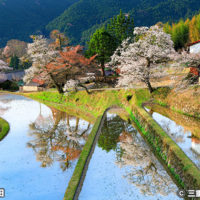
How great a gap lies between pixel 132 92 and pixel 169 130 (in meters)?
13.4

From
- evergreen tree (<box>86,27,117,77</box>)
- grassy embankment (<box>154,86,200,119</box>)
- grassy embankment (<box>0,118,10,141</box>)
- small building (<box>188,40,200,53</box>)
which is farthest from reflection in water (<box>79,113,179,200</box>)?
evergreen tree (<box>86,27,117,77</box>)

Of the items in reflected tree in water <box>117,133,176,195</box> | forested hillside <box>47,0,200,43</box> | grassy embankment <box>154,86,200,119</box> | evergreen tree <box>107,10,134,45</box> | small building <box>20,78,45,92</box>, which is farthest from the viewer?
forested hillside <box>47,0,200,43</box>

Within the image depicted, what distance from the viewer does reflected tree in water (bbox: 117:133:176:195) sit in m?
12.8

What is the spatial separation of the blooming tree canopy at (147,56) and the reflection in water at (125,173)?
1262 cm

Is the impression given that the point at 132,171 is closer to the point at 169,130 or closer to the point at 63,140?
the point at 169,130

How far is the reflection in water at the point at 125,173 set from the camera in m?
12.5

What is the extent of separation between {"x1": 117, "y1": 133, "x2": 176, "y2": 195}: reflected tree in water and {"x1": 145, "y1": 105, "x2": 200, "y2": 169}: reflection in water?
7.03 ft

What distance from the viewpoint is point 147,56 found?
105ft

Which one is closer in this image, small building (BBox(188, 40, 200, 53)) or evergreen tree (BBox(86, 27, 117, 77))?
small building (BBox(188, 40, 200, 53))

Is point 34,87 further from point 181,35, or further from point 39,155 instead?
point 39,155

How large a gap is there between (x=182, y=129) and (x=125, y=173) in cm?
836

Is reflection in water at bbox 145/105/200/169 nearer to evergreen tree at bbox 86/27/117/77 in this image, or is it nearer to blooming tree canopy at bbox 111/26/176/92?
blooming tree canopy at bbox 111/26/176/92

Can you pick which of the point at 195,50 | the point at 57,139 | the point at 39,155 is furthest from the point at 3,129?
the point at 195,50

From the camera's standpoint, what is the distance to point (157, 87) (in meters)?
33.2
